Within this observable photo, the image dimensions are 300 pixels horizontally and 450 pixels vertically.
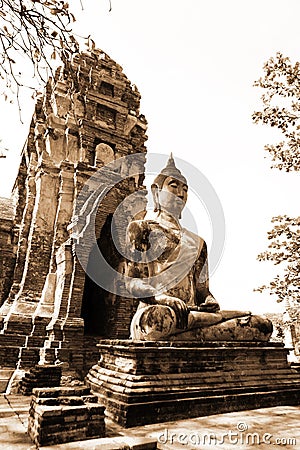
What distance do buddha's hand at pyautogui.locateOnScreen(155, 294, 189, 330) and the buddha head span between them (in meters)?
1.79

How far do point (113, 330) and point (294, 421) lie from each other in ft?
19.0

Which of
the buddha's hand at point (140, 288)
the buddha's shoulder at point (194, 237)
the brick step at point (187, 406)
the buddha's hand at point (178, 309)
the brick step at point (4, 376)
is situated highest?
the buddha's shoulder at point (194, 237)

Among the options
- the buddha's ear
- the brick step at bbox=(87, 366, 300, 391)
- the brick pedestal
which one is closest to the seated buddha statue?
the buddha's ear

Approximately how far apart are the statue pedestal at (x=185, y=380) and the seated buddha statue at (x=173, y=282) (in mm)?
231

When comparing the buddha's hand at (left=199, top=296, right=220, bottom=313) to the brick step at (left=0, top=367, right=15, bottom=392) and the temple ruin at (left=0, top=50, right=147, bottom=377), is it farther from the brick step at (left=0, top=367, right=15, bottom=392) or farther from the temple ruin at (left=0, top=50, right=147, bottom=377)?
the brick step at (left=0, top=367, right=15, bottom=392)

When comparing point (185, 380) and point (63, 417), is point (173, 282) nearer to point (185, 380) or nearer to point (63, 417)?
point (185, 380)

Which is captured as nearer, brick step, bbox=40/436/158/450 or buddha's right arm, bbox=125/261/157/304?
brick step, bbox=40/436/158/450

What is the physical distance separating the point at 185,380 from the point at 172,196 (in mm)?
3143

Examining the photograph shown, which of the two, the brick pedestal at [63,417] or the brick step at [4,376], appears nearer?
the brick pedestal at [63,417]

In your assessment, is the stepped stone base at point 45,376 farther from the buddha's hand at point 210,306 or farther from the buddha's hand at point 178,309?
the buddha's hand at point 210,306

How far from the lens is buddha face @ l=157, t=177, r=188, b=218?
6.18 metres

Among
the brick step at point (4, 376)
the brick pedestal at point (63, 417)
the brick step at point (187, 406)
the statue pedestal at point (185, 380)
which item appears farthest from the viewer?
the brick step at point (4, 376)

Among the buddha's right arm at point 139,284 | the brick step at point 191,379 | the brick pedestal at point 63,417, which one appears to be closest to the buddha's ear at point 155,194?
the buddha's right arm at point 139,284

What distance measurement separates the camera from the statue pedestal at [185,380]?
378cm
